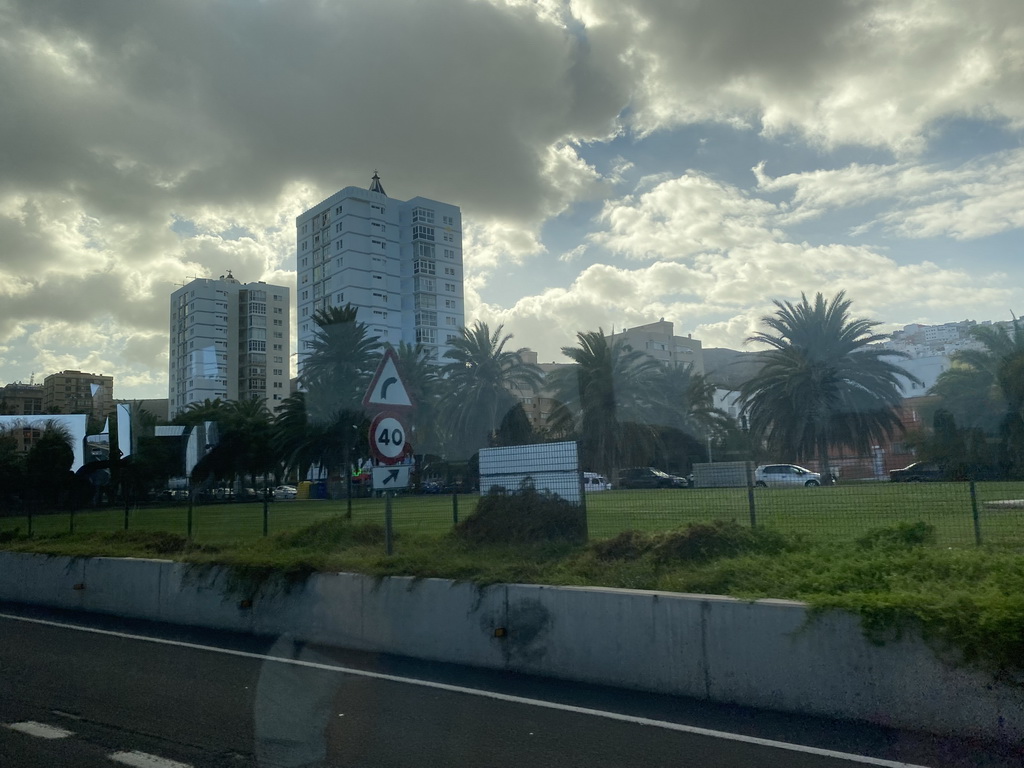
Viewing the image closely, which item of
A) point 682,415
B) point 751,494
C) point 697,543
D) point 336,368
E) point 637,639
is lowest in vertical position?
point 637,639

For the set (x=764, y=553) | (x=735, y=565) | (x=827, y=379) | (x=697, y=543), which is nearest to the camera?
(x=735, y=565)

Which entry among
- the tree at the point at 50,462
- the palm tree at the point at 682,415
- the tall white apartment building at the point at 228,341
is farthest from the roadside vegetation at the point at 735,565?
the tall white apartment building at the point at 228,341

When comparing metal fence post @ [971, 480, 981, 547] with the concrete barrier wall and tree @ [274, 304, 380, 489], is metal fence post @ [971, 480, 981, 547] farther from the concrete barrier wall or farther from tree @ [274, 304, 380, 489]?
tree @ [274, 304, 380, 489]

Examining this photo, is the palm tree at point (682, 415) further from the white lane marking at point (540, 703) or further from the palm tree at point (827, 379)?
the white lane marking at point (540, 703)

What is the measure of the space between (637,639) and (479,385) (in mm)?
49330

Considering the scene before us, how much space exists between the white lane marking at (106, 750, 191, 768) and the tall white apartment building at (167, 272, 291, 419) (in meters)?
124

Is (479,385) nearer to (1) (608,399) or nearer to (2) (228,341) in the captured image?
(1) (608,399)

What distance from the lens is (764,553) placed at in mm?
9109

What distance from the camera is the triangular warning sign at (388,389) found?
10.4 metres

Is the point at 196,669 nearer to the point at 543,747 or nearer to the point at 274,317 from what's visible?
the point at 543,747

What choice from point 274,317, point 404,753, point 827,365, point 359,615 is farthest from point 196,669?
point 274,317

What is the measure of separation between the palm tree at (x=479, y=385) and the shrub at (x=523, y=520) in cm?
4457

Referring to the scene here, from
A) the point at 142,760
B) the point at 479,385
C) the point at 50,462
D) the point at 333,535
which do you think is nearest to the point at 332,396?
the point at 479,385

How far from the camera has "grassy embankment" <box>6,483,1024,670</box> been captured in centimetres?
616
